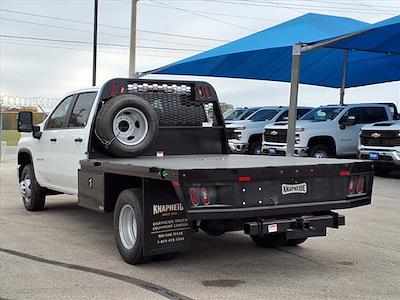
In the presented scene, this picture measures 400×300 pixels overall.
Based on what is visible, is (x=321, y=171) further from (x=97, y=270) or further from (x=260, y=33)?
(x=260, y=33)

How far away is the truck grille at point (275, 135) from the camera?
1823 centimetres

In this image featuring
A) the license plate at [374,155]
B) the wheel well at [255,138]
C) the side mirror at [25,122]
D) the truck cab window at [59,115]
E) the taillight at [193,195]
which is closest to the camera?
the taillight at [193,195]

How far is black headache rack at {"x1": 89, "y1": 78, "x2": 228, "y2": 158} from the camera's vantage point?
7682 millimetres

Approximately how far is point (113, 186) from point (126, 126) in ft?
3.52

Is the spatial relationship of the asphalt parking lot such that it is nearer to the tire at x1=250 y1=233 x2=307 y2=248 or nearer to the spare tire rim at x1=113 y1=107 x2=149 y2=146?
the tire at x1=250 y1=233 x2=307 y2=248

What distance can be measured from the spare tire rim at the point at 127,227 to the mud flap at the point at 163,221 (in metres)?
0.44

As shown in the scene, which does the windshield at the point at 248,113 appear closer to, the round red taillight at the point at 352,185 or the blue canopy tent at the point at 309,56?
Answer: the blue canopy tent at the point at 309,56

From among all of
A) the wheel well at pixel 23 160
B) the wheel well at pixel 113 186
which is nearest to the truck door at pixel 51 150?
the wheel well at pixel 23 160

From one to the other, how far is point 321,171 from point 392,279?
1312 mm

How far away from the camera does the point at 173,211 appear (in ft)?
19.2

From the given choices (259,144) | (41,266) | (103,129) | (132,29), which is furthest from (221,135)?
(132,29)

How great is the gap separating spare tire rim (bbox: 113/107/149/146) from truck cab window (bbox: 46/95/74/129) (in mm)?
1698

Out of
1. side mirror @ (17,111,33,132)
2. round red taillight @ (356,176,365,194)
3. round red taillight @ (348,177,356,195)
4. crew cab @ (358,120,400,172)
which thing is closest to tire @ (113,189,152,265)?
round red taillight @ (348,177,356,195)

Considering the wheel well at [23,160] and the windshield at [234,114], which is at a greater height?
the windshield at [234,114]
